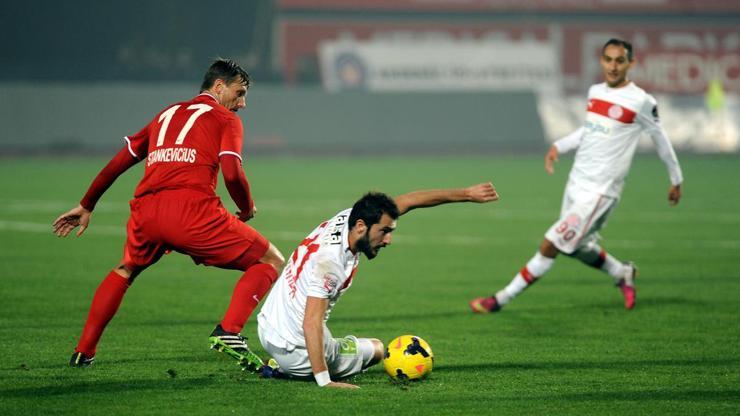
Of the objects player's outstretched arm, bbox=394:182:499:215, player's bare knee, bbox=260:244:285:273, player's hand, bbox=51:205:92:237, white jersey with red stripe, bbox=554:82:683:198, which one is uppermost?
white jersey with red stripe, bbox=554:82:683:198

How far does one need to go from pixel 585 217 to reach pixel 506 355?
2501 millimetres

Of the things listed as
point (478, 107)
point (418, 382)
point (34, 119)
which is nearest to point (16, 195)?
point (34, 119)

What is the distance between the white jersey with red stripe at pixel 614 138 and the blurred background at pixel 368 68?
25.3 metres

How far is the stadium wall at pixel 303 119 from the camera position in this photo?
34.0 m

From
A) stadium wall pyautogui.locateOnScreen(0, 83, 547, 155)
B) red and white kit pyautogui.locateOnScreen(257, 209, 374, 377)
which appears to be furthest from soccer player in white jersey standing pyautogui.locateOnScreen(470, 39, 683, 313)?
stadium wall pyautogui.locateOnScreen(0, 83, 547, 155)

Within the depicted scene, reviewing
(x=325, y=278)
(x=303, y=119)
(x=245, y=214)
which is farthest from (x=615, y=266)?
(x=303, y=119)

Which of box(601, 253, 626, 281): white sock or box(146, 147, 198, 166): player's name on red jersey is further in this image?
box(601, 253, 626, 281): white sock

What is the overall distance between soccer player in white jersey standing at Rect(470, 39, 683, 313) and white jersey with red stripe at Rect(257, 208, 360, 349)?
3.62 metres

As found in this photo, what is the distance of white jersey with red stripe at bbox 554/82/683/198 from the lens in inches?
424

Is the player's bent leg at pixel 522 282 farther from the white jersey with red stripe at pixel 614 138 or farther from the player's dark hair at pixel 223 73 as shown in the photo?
the player's dark hair at pixel 223 73

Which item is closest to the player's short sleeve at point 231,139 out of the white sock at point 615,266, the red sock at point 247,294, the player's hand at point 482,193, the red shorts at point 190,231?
the red shorts at point 190,231

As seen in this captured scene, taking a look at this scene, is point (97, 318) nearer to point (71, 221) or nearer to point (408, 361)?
point (71, 221)

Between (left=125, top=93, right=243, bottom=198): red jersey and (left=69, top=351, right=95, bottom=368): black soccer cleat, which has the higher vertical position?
(left=125, top=93, right=243, bottom=198): red jersey

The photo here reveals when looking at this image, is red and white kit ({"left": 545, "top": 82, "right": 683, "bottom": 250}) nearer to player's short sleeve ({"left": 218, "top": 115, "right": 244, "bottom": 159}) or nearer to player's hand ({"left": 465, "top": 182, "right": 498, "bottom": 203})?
player's hand ({"left": 465, "top": 182, "right": 498, "bottom": 203})
